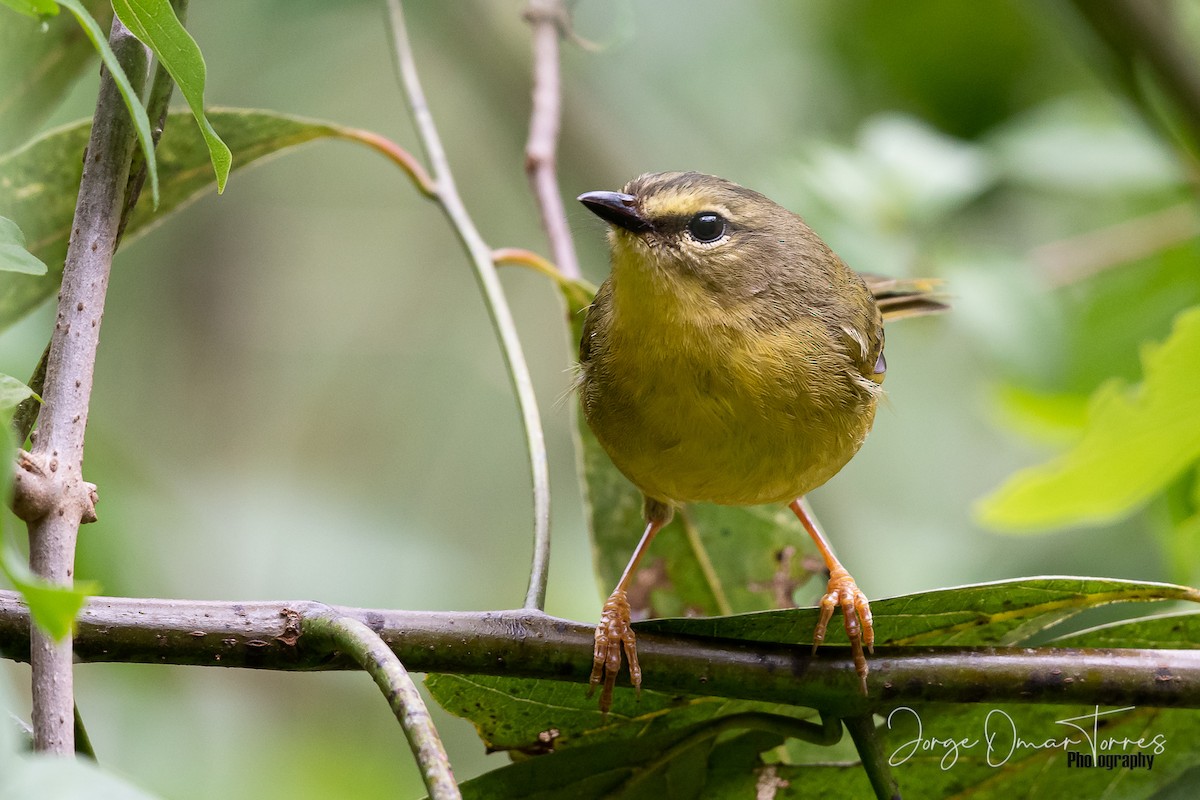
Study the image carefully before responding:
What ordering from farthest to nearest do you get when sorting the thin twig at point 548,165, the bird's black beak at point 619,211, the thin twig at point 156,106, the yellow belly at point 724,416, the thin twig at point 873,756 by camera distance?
the thin twig at point 548,165 → the bird's black beak at point 619,211 → the yellow belly at point 724,416 → the thin twig at point 873,756 → the thin twig at point 156,106

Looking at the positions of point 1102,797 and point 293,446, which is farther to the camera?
point 293,446

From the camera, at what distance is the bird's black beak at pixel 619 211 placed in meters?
2.96

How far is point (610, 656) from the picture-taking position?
2.33 metres

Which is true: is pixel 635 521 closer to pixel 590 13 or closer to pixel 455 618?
pixel 455 618

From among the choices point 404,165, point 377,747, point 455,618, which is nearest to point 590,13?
point 404,165

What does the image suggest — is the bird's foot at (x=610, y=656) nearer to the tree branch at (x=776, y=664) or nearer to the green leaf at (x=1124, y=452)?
the tree branch at (x=776, y=664)

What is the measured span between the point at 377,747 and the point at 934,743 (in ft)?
11.8

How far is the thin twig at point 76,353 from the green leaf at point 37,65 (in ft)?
1.91

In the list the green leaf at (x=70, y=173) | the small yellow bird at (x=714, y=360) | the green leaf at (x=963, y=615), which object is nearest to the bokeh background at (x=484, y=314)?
the green leaf at (x=70, y=173)

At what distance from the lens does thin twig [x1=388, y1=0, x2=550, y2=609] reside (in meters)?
2.16

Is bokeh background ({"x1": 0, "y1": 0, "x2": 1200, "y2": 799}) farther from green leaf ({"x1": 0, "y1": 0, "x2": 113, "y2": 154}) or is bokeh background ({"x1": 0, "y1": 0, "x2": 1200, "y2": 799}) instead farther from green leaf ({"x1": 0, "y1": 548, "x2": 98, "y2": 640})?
green leaf ({"x1": 0, "y1": 548, "x2": 98, "y2": 640})

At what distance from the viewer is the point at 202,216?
6.58 meters

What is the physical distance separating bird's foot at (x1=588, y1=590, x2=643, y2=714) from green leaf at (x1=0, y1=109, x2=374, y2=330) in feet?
4.25

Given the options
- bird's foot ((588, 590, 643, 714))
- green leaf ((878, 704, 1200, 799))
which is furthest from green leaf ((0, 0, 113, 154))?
green leaf ((878, 704, 1200, 799))
